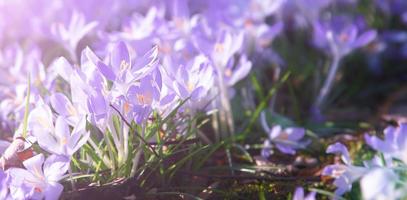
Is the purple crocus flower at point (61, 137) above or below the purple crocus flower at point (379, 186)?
above

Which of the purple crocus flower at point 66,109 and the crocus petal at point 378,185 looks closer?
the crocus petal at point 378,185

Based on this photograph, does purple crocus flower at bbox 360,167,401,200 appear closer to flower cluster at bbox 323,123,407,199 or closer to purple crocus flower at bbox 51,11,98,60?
flower cluster at bbox 323,123,407,199

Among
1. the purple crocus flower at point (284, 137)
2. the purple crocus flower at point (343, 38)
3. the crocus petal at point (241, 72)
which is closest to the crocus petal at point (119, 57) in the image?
the crocus petal at point (241, 72)

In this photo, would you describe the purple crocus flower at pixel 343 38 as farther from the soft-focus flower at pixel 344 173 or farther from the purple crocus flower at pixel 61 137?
the purple crocus flower at pixel 61 137

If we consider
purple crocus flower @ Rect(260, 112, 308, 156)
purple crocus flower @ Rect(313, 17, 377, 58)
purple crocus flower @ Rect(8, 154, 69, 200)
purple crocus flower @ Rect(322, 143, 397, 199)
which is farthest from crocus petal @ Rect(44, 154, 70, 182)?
purple crocus flower @ Rect(313, 17, 377, 58)

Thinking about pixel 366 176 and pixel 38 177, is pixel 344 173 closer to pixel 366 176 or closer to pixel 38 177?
pixel 366 176

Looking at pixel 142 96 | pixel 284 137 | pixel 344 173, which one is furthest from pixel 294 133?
pixel 142 96

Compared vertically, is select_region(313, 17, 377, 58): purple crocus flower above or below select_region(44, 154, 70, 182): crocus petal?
above

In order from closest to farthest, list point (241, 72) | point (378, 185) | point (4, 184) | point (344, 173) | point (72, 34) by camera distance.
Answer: point (378, 185), point (4, 184), point (344, 173), point (241, 72), point (72, 34)
